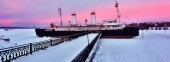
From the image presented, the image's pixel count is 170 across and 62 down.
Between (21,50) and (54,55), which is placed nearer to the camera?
(21,50)

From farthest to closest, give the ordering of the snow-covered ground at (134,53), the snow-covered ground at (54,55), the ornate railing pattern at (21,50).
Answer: the snow-covered ground at (134,53) < the snow-covered ground at (54,55) < the ornate railing pattern at (21,50)

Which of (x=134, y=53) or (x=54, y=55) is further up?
(x=54, y=55)

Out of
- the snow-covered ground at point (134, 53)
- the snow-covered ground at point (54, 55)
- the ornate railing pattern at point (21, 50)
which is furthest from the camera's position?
the snow-covered ground at point (134, 53)

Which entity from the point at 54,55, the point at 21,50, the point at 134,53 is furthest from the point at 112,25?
the point at 21,50

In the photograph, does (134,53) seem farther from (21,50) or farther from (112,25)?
(112,25)

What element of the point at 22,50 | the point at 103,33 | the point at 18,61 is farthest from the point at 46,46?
the point at 103,33

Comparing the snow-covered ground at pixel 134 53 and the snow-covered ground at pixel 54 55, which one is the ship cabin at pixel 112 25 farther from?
the snow-covered ground at pixel 54 55

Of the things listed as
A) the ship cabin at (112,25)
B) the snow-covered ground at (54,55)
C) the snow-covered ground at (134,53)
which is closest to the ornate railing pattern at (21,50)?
the snow-covered ground at (54,55)

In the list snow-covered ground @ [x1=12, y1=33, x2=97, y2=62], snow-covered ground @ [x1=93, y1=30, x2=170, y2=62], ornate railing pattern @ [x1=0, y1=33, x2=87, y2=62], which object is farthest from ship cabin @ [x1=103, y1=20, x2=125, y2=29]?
snow-covered ground @ [x1=12, y1=33, x2=97, y2=62]

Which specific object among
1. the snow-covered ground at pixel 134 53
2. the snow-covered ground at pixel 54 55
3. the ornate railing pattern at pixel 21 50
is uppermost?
the ornate railing pattern at pixel 21 50

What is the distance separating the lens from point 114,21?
190 ft

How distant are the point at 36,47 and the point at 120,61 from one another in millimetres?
6596

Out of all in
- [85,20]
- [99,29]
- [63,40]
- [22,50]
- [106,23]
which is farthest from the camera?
[85,20]

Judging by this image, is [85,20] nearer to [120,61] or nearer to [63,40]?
[63,40]
